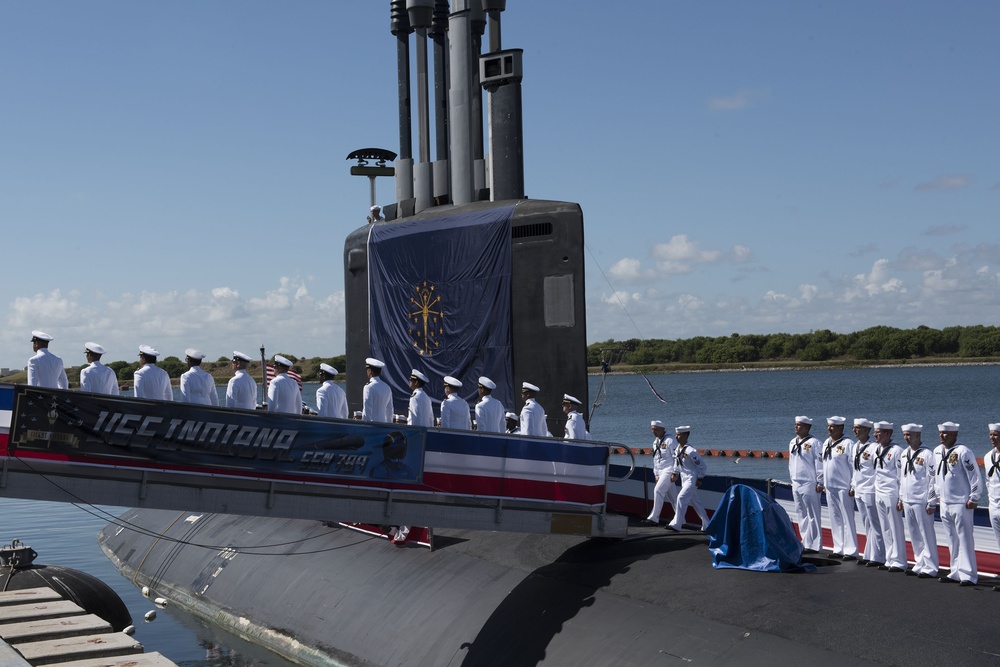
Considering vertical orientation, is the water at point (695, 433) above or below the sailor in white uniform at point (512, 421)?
below

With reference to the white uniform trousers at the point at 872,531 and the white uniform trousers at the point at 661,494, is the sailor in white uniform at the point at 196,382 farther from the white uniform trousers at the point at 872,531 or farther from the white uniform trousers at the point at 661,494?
the white uniform trousers at the point at 872,531

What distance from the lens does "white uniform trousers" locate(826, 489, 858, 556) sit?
39.7 feet

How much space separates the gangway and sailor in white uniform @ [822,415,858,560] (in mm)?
2599

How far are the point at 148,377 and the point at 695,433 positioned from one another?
52756 mm

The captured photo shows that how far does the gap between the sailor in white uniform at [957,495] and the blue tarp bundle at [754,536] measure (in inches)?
55.9

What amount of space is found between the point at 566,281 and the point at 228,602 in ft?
24.2

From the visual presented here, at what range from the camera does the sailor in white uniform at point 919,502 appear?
1065 cm

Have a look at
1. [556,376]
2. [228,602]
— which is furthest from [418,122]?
[228,602]

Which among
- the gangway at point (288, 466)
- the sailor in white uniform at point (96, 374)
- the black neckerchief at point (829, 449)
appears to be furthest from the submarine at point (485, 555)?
the sailor in white uniform at point (96, 374)

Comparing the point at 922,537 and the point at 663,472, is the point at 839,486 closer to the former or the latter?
the point at 922,537

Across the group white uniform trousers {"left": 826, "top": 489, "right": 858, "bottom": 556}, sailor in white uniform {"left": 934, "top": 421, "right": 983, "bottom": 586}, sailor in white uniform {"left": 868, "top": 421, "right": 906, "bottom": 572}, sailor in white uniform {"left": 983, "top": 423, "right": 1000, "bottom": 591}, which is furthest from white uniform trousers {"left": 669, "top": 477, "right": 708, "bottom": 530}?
sailor in white uniform {"left": 983, "top": 423, "right": 1000, "bottom": 591}

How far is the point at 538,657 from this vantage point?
10328 millimetres

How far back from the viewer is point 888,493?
1143 cm

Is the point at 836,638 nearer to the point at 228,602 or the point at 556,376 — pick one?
the point at 556,376
